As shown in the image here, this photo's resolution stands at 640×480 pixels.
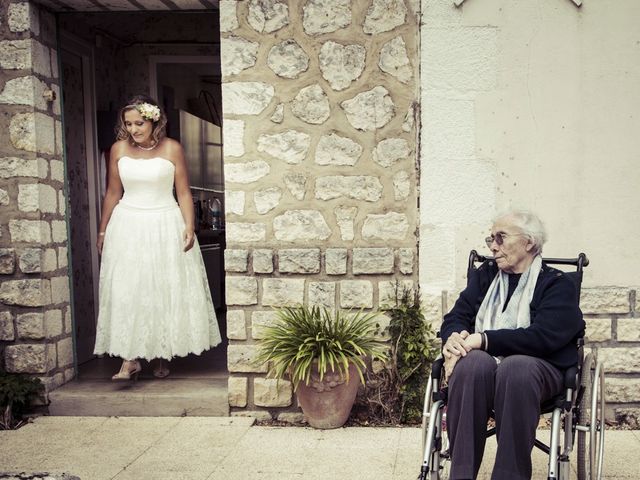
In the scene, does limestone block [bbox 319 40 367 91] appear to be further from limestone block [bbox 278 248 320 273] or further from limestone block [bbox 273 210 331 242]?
limestone block [bbox 278 248 320 273]

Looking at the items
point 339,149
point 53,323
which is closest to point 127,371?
point 53,323

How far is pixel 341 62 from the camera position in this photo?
13.1ft

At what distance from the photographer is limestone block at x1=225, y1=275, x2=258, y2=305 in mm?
4121

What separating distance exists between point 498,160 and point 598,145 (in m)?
0.56

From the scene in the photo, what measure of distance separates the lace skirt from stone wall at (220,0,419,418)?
42cm

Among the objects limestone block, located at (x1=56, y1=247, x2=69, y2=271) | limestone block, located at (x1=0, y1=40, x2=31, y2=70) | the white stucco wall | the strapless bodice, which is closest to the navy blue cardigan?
the white stucco wall

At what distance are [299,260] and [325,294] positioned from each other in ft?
0.84

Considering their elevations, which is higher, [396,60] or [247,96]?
[396,60]

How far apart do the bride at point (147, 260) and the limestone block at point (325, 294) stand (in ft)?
2.71

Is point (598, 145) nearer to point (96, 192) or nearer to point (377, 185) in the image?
point (377, 185)

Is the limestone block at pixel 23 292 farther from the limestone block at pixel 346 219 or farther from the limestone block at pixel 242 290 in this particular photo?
the limestone block at pixel 346 219

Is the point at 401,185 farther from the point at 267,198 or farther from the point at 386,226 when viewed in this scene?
the point at 267,198

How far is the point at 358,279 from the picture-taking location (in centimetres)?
407

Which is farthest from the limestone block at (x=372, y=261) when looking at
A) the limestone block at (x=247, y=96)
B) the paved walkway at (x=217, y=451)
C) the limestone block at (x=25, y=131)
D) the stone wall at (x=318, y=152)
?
the limestone block at (x=25, y=131)
